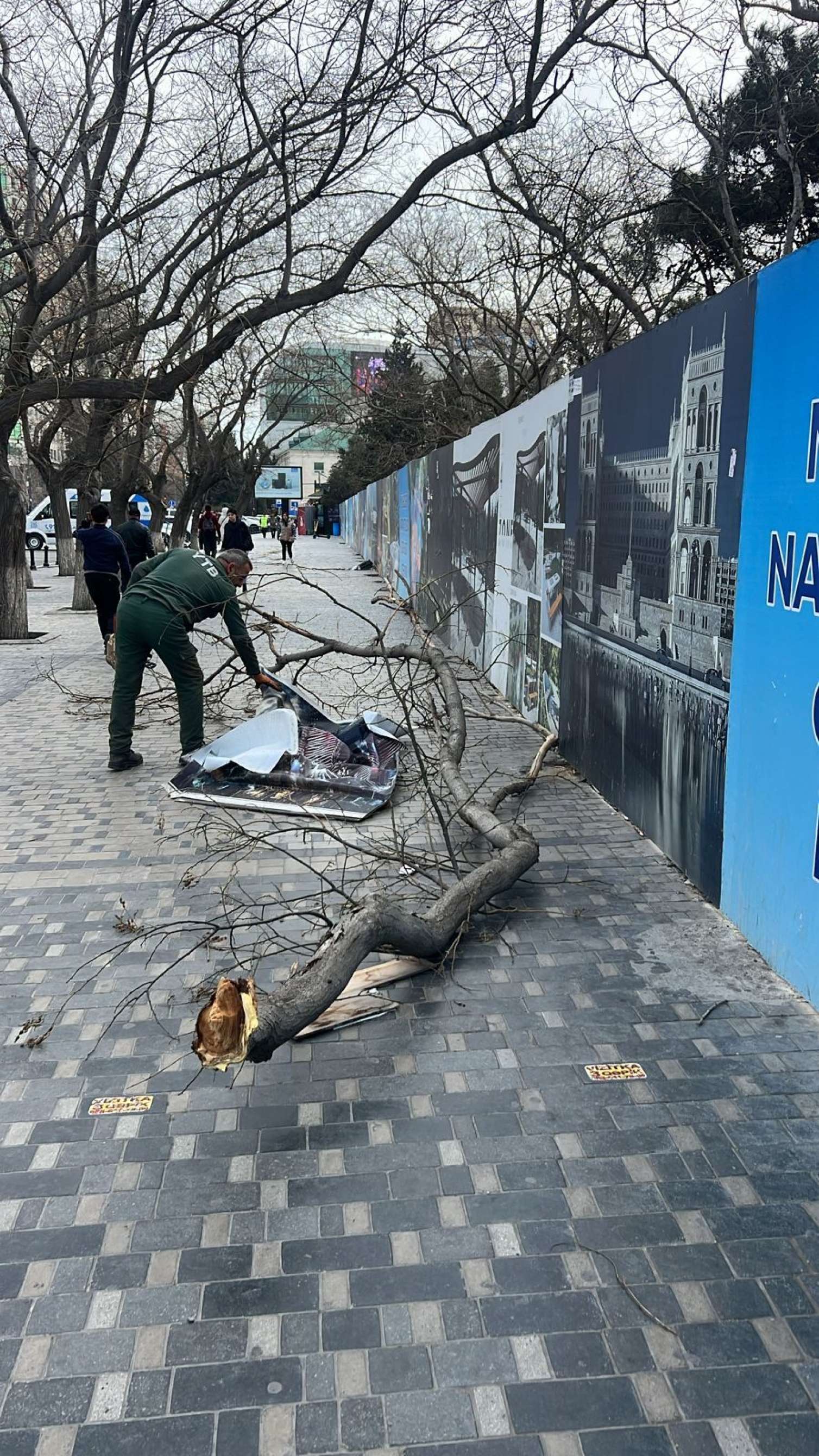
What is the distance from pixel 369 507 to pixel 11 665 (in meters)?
22.4

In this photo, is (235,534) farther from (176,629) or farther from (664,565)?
(664,565)

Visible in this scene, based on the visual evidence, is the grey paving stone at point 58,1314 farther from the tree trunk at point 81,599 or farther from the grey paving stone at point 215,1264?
the tree trunk at point 81,599

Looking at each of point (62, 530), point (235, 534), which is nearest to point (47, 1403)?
point (235, 534)

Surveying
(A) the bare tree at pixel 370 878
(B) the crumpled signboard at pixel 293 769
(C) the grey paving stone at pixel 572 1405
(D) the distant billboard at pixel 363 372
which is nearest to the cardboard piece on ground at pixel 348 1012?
(A) the bare tree at pixel 370 878

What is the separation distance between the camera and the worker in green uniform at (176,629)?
731 centimetres

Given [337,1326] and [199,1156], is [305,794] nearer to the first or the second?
[199,1156]

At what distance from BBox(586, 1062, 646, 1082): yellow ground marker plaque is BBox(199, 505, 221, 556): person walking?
87.2 ft

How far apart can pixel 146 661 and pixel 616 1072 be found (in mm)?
5308

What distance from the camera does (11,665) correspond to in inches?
504

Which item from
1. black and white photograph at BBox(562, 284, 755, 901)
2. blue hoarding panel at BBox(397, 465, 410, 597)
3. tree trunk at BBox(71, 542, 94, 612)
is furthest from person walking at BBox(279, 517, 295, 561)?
black and white photograph at BBox(562, 284, 755, 901)

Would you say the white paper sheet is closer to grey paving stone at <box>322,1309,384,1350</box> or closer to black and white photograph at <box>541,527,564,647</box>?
black and white photograph at <box>541,527,564,647</box>

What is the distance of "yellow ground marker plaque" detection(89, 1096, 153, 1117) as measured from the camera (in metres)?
3.27

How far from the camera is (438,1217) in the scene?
2.77 m

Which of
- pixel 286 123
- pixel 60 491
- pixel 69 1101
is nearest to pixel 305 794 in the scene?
pixel 69 1101
